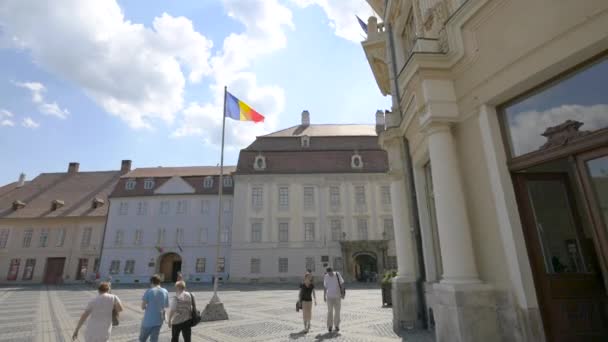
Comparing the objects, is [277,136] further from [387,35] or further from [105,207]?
[387,35]

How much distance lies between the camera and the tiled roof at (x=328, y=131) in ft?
137

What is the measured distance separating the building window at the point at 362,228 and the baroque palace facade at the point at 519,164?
30077mm

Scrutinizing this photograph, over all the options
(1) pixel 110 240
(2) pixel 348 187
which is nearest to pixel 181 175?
(1) pixel 110 240

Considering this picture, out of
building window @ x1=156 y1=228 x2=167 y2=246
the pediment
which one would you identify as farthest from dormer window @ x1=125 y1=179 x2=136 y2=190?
building window @ x1=156 y1=228 x2=167 y2=246

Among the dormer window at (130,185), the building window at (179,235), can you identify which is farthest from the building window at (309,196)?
the dormer window at (130,185)

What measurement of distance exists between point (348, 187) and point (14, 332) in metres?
30.2

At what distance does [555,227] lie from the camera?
5.13 meters

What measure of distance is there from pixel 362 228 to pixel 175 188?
901 inches

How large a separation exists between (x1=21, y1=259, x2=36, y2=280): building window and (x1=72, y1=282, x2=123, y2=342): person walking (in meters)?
45.8

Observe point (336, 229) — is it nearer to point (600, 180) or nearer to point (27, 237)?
point (600, 180)

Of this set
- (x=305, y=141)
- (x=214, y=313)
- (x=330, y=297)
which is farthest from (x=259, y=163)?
(x=330, y=297)

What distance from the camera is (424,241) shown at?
814 centimetres

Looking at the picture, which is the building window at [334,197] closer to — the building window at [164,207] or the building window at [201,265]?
the building window at [201,265]

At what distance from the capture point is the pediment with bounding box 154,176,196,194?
3933 centimetres
